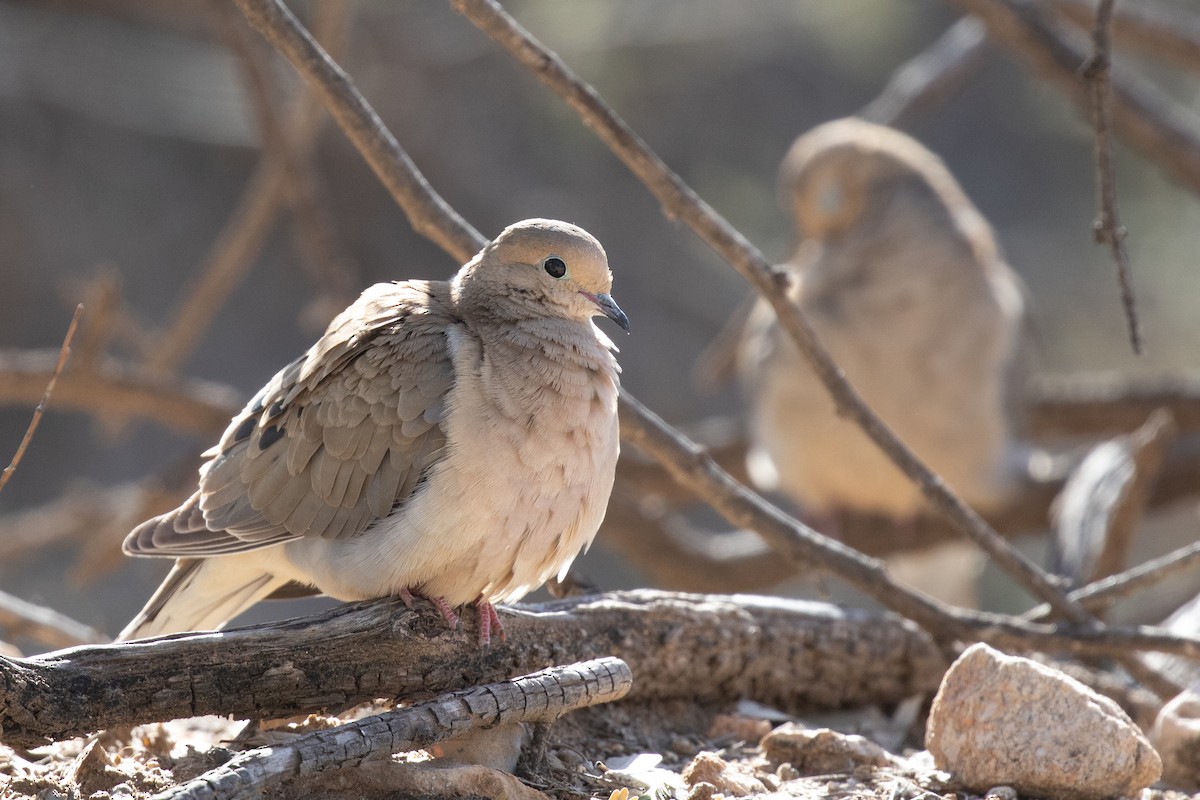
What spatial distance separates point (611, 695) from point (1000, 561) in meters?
1.35

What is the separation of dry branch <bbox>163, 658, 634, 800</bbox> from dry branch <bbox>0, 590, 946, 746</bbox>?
8.1 inches

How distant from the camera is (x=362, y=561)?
2473 mm

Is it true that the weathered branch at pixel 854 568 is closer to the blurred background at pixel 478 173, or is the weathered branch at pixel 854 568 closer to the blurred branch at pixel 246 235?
the blurred branch at pixel 246 235

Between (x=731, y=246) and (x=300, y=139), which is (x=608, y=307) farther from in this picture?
(x=300, y=139)

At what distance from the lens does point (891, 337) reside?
203 inches

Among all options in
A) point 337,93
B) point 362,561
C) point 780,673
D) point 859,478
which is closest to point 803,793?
point 780,673

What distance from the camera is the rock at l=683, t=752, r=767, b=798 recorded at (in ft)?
7.73

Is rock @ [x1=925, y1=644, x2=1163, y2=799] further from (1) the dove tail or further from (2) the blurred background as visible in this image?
(2) the blurred background

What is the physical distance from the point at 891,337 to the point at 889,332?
22mm

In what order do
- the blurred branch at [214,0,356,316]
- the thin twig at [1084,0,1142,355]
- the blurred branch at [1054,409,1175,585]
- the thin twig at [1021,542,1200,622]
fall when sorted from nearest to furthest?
the thin twig at [1084,0,1142,355], the thin twig at [1021,542,1200,622], the blurred branch at [1054,409,1175,585], the blurred branch at [214,0,356,316]

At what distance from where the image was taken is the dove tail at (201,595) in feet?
9.11

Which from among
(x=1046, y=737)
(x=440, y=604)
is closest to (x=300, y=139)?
(x=440, y=604)

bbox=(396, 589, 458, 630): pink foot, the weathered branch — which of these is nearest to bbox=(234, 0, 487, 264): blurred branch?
the weathered branch

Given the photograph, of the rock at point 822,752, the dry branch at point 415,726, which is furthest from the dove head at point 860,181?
the dry branch at point 415,726
